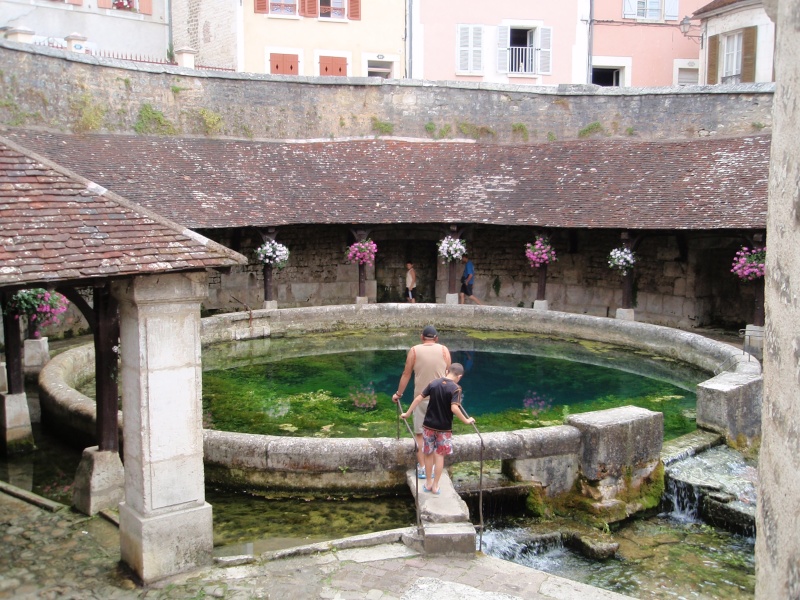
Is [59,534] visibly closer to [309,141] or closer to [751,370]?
[751,370]

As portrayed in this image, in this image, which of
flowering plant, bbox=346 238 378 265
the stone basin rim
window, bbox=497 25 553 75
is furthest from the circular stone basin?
window, bbox=497 25 553 75

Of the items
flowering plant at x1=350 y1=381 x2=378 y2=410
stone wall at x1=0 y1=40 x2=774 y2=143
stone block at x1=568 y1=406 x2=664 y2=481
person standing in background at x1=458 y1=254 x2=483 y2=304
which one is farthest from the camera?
person standing in background at x1=458 y1=254 x2=483 y2=304

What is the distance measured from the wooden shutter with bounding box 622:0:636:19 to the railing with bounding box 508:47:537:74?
10.9ft

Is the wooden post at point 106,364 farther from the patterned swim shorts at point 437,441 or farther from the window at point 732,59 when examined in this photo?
the window at point 732,59

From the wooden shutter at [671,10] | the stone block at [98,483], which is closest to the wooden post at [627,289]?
the stone block at [98,483]

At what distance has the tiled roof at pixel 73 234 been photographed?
5.26 metres

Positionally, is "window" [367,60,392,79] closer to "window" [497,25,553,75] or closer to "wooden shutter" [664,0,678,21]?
"window" [497,25,553,75]

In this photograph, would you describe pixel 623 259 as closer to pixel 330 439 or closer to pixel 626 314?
pixel 626 314

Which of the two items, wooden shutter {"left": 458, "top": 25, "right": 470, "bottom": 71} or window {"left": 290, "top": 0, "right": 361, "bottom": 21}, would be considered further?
wooden shutter {"left": 458, "top": 25, "right": 470, "bottom": 71}

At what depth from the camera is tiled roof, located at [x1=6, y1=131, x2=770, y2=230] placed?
15.7 m

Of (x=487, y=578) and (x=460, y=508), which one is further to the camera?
(x=460, y=508)

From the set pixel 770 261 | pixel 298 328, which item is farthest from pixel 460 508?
pixel 298 328

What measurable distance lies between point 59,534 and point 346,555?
7.42 ft

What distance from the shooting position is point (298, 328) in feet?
52.2
